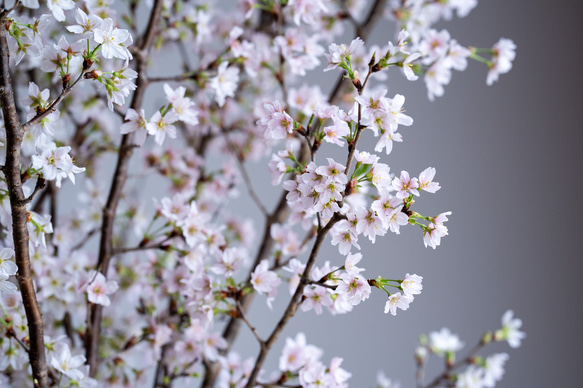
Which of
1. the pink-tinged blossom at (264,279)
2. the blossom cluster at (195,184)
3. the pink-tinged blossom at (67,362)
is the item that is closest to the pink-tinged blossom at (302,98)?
the blossom cluster at (195,184)

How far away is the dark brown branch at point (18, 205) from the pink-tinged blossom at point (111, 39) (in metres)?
0.10

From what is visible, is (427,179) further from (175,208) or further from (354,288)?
(175,208)

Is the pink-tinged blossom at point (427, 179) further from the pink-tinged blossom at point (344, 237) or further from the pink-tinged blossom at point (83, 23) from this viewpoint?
the pink-tinged blossom at point (83, 23)

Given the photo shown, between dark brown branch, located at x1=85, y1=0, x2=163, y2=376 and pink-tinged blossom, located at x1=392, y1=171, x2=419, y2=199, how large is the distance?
0.51 meters

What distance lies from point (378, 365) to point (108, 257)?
39.7 inches

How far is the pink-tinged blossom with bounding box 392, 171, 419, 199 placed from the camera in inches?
24.7

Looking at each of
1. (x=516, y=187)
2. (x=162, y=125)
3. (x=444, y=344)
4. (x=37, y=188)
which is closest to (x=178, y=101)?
(x=162, y=125)

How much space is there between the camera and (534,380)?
1561 millimetres

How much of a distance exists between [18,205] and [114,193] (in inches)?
13.6

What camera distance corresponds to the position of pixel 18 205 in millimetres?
629

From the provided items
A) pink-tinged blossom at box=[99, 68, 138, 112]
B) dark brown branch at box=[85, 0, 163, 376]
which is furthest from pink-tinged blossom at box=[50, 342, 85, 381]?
pink-tinged blossom at box=[99, 68, 138, 112]

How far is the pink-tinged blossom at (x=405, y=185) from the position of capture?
63 cm

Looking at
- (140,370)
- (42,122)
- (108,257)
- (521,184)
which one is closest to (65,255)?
(108,257)

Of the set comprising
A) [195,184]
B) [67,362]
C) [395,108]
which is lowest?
[67,362]
